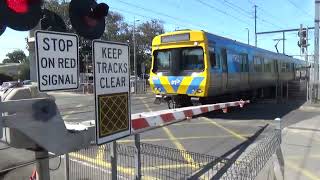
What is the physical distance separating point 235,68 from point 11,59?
73312mm

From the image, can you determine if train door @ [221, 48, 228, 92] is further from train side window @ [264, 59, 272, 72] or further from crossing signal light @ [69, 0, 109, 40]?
crossing signal light @ [69, 0, 109, 40]

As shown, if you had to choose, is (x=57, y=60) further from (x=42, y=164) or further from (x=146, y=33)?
(x=146, y=33)

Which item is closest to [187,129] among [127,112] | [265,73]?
[127,112]

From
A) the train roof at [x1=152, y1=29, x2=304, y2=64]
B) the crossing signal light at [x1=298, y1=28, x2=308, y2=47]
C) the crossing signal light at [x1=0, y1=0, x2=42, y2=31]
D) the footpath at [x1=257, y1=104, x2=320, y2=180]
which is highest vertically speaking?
the crossing signal light at [x1=298, y1=28, x2=308, y2=47]

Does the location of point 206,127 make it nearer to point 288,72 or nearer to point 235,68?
point 235,68

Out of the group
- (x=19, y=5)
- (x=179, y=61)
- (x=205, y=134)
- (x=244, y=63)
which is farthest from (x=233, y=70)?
(x=19, y=5)

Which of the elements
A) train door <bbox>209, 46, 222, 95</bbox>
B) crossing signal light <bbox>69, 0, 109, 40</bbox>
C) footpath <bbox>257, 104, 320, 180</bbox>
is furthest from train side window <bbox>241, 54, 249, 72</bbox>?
crossing signal light <bbox>69, 0, 109, 40</bbox>

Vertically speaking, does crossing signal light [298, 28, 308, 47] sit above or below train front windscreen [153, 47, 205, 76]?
above

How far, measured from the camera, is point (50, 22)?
3496 mm

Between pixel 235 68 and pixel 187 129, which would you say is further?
pixel 235 68

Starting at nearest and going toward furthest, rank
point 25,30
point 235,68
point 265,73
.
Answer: point 25,30, point 235,68, point 265,73

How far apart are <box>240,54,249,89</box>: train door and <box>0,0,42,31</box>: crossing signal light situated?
54.1ft

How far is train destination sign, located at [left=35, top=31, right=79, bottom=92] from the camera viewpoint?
2770mm

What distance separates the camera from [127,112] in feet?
11.0
